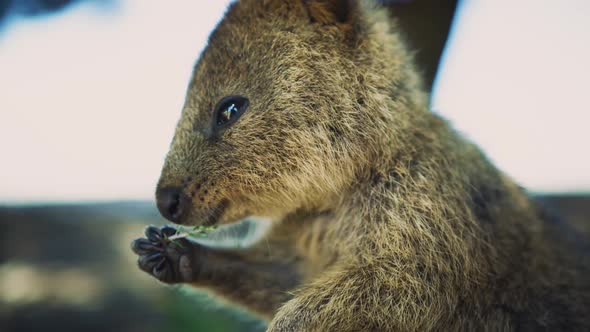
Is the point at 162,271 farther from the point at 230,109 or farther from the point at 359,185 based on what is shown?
the point at 359,185

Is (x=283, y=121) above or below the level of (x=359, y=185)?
above

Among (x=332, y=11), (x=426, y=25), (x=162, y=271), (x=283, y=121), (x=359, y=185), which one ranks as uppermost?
(x=426, y=25)

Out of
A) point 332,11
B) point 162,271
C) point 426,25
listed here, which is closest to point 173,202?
point 162,271

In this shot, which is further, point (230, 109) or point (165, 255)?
point (165, 255)

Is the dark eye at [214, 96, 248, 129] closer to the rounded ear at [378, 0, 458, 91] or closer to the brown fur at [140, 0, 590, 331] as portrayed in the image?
the brown fur at [140, 0, 590, 331]

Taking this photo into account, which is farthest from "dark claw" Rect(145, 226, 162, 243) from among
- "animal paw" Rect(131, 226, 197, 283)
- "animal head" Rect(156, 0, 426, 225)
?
"animal head" Rect(156, 0, 426, 225)

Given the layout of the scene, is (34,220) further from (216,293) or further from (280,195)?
(280,195)
